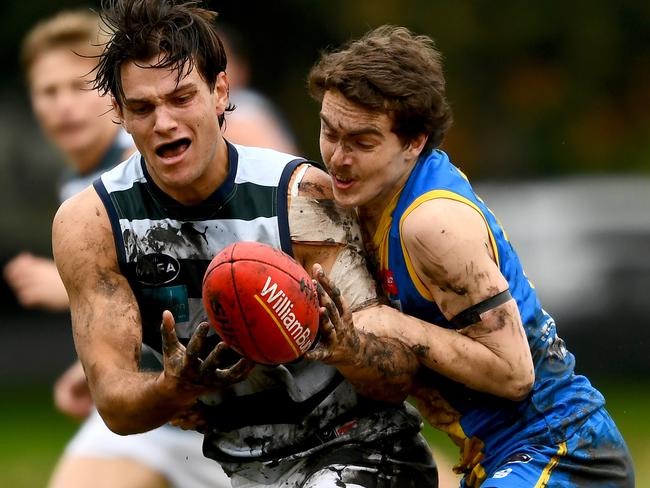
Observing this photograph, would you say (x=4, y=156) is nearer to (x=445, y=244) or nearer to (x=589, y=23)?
(x=589, y=23)

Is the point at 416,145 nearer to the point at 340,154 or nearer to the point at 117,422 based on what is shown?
the point at 340,154

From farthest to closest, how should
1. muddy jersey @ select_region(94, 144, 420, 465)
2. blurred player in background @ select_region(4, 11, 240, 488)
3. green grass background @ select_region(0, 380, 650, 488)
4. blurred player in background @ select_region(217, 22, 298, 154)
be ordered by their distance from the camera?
green grass background @ select_region(0, 380, 650, 488) < blurred player in background @ select_region(217, 22, 298, 154) < blurred player in background @ select_region(4, 11, 240, 488) < muddy jersey @ select_region(94, 144, 420, 465)

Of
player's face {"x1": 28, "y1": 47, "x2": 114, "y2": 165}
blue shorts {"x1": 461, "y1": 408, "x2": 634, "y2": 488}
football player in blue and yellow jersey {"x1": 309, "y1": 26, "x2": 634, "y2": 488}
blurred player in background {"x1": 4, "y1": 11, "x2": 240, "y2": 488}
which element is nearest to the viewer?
football player in blue and yellow jersey {"x1": 309, "y1": 26, "x2": 634, "y2": 488}

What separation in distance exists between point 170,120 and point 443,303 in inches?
42.1

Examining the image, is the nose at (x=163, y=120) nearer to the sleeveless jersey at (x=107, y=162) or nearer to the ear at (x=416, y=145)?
the ear at (x=416, y=145)

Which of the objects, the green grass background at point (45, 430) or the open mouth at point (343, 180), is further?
the green grass background at point (45, 430)

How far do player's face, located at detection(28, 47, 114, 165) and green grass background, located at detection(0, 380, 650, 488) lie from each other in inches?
130

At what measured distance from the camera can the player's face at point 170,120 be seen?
14.9ft

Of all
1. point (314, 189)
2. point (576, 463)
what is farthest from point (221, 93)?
point (576, 463)

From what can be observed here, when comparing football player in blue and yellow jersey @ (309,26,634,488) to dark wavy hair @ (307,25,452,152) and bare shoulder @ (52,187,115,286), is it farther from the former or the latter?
bare shoulder @ (52,187,115,286)

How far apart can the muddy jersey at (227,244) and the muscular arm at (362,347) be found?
0.29 feet

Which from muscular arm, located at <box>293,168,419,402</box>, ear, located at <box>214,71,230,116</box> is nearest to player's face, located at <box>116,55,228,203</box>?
ear, located at <box>214,71,230,116</box>

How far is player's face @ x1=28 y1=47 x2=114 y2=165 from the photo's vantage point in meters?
7.59

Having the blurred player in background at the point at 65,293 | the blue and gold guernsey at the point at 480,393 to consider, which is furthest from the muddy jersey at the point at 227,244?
the blurred player in background at the point at 65,293
